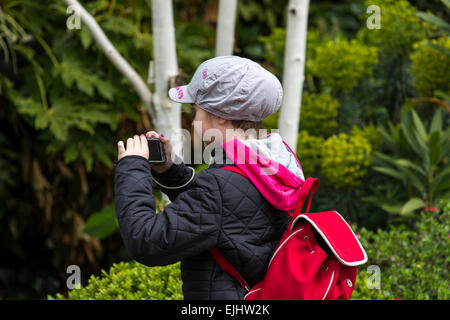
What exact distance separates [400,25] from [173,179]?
127 inches

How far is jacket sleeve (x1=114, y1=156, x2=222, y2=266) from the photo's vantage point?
59.4 inches

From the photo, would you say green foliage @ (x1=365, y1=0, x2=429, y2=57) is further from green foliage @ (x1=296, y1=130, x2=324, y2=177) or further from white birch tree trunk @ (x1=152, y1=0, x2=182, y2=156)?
white birch tree trunk @ (x1=152, y1=0, x2=182, y2=156)

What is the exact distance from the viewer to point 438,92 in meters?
3.95

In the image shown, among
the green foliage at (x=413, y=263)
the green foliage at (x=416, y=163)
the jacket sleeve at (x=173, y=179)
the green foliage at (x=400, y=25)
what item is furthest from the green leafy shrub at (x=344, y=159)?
the jacket sleeve at (x=173, y=179)

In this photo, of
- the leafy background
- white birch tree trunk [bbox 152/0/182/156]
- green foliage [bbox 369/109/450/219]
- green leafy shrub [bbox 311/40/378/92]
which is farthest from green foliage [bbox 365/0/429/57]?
white birch tree trunk [bbox 152/0/182/156]

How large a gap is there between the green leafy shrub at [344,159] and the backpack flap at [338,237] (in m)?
2.28

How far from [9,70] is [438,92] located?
3404 millimetres

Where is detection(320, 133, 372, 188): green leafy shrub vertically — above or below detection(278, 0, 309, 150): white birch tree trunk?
below

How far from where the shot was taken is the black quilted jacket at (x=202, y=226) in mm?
1518

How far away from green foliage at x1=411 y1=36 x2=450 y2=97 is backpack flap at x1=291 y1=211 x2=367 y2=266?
2.81m

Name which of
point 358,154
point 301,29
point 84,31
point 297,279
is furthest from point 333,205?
point 297,279

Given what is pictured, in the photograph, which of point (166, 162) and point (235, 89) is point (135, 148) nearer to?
point (166, 162)

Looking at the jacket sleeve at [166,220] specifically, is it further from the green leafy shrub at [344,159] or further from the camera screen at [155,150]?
the green leafy shrub at [344,159]
